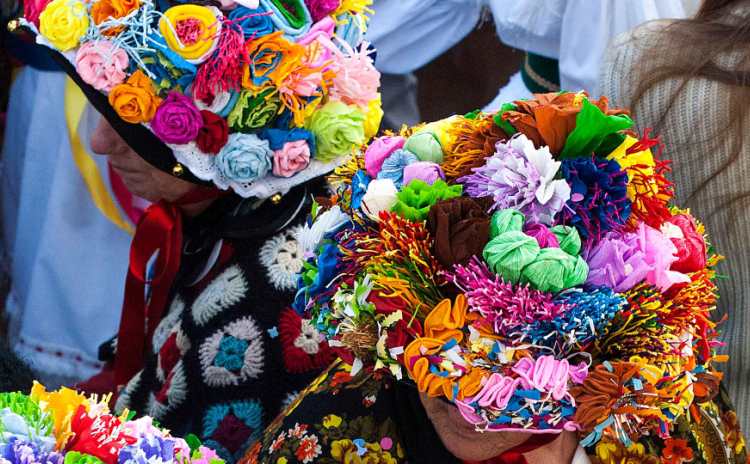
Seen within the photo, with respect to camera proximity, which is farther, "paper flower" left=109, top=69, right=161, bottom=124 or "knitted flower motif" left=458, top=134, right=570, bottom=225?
"paper flower" left=109, top=69, right=161, bottom=124

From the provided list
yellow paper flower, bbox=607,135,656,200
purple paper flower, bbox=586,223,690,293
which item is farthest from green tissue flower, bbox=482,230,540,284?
yellow paper flower, bbox=607,135,656,200

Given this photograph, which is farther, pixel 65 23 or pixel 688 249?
pixel 65 23

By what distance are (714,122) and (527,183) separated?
62 centimetres

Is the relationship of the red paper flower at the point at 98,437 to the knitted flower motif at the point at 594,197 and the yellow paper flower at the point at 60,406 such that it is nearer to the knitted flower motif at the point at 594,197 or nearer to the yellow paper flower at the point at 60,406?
the yellow paper flower at the point at 60,406

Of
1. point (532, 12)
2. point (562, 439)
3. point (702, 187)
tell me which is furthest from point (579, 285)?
point (532, 12)

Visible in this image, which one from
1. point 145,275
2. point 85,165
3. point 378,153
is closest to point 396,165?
point 378,153

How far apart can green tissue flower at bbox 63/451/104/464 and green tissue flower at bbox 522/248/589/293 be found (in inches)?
23.0

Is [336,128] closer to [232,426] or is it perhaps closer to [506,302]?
[232,426]

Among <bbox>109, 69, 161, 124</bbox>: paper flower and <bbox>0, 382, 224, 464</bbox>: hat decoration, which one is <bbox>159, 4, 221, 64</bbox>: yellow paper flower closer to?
<bbox>109, 69, 161, 124</bbox>: paper flower

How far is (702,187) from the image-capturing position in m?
1.73

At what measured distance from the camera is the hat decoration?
1140 millimetres

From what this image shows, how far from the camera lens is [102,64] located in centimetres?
192

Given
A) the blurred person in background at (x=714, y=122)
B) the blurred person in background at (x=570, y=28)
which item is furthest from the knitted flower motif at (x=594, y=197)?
the blurred person in background at (x=570, y=28)

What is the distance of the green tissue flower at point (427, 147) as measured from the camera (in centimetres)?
141
